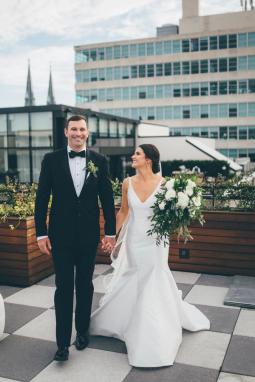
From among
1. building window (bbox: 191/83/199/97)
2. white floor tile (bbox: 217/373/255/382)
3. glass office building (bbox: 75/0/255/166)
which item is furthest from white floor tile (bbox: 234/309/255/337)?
building window (bbox: 191/83/199/97)

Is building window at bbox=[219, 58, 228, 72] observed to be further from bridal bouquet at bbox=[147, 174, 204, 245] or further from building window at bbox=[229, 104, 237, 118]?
bridal bouquet at bbox=[147, 174, 204, 245]

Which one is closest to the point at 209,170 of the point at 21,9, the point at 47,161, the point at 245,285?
the point at 21,9

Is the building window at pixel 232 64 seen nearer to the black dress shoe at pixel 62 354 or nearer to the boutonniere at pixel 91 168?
the boutonniere at pixel 91 168

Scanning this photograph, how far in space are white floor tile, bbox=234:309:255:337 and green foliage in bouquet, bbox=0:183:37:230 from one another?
354 cm

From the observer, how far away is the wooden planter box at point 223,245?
7.06 m

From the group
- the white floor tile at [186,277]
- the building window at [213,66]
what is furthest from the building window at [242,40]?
the white floor tile at [186,277]

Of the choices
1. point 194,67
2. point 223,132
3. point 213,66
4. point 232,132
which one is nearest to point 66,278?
point 232,132

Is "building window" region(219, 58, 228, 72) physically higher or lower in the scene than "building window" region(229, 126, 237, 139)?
higher

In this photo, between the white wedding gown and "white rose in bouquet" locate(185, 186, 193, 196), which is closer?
the white wedding gown

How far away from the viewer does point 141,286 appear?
4617 millimetres

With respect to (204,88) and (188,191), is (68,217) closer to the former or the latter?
(188,191)

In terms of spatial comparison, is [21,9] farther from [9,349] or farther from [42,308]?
[9,349]

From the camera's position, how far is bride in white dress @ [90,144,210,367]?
4406 mm

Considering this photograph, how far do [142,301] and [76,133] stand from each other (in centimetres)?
184
